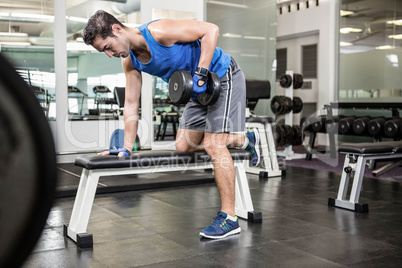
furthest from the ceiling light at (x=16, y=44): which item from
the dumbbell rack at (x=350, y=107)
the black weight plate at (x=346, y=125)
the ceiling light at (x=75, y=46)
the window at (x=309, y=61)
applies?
the window at (x=309, y=61)

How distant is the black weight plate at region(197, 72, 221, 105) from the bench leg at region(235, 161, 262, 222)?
0.56 meters

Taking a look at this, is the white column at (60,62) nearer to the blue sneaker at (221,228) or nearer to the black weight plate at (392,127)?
the blue sneaker at (221,228)

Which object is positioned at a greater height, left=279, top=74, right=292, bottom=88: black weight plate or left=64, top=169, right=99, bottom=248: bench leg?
left=279, top=74, right=292, bottom=88: black weight plate

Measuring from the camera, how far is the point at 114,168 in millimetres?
2168

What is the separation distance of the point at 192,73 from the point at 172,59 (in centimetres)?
20

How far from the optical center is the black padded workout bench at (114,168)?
6.91 feet

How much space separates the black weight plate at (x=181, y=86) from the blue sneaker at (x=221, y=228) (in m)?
0.69

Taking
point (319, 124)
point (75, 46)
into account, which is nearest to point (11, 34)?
point (75, 46)

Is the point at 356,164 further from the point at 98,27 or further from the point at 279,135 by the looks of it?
the point at 279,135

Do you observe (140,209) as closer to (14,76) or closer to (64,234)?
(64,234)

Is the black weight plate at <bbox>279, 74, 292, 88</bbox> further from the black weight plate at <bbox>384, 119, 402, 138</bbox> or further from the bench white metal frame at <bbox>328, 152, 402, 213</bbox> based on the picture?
the bench white metal frame at <bbox>328, 152, 402, 213</bbox>

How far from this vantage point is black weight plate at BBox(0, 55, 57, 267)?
324 mm

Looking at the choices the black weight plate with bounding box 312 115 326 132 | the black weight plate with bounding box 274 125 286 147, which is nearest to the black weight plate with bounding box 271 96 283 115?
the black weight plate with bounding box 274 125 286 147

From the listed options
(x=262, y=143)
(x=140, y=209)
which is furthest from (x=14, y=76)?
(x=262, y=143)
